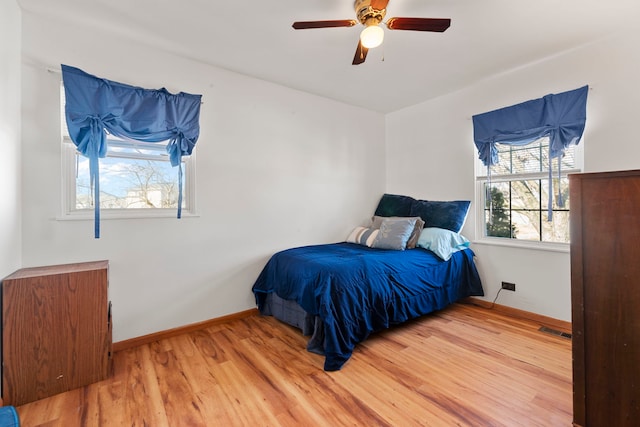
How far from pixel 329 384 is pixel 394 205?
2.43m

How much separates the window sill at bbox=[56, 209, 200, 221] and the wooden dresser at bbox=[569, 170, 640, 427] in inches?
104

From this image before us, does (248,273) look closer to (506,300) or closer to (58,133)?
(58,133)

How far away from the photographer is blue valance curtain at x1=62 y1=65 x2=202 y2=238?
6.71 ft

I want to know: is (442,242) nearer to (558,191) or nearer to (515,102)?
(558,191)

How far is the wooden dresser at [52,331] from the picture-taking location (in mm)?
1648

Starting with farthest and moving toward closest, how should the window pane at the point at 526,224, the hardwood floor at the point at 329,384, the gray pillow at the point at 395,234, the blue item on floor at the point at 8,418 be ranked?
the gray pillow at the point at 395,234
the window pane at the point at 526,224
the hardwood floor at the point at 329,384
the blue item on floor at the point at 8,418

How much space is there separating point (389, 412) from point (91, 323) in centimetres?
187

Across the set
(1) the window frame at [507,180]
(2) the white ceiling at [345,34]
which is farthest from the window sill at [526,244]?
(2) the white ceiling at [345,34]

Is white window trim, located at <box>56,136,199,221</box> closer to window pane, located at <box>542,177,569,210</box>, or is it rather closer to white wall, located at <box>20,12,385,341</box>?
white wall, located at <box>20,12,385,341</box>

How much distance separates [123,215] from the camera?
2314mm

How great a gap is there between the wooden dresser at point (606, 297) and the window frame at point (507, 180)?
174cm

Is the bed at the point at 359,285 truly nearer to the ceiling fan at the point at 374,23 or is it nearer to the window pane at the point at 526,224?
the window pane at the point at 526,224

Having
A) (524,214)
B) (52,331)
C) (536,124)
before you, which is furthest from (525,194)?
(52,331)

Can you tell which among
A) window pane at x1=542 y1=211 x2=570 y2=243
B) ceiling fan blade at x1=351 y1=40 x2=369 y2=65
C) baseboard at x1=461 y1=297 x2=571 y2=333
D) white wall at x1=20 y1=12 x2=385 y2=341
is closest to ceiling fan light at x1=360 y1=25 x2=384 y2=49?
ceiling fan blade at x1=351 y1=40 x2=369 y2=65
